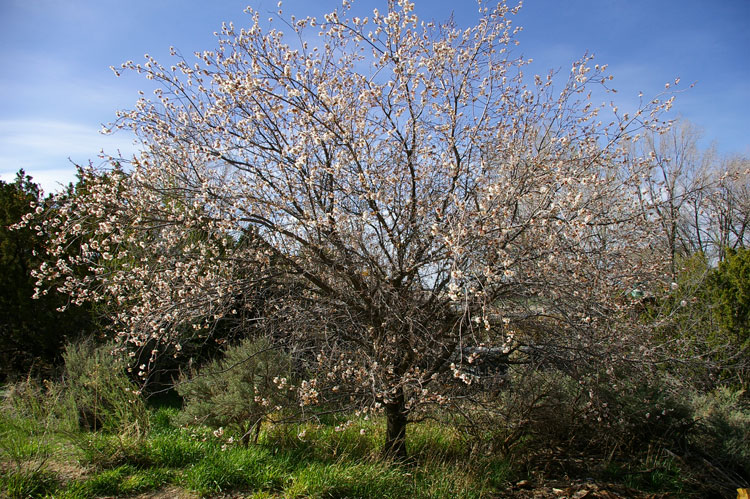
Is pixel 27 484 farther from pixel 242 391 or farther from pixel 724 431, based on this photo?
pixel 724 431

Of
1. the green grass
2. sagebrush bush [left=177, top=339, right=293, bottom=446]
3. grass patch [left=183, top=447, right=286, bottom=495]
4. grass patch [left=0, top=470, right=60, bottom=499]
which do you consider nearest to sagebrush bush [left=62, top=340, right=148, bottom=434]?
the green grass

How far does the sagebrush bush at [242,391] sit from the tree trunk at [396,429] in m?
0.96

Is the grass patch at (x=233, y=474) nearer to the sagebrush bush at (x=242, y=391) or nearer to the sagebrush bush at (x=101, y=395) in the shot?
the sagebrush bush at (x=242, y=391)

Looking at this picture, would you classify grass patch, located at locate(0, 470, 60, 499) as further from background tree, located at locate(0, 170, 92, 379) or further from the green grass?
background tree, located at locate(0, 170, 92, 379)

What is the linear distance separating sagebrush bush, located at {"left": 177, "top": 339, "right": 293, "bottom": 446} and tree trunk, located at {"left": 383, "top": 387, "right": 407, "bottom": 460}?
3.16ft

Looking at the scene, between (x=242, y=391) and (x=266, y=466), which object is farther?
(x=242, y=391)

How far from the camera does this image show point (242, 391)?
4523mm

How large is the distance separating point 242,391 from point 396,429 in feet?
5.02

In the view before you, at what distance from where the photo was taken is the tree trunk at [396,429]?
4297 mm

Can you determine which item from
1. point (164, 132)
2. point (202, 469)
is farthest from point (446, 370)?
point (164, 132)

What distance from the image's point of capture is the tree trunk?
4.30 meters

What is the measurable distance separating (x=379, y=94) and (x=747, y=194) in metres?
18.2

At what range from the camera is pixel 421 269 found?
13.9 feet

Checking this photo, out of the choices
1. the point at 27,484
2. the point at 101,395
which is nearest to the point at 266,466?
the point at 27,484
